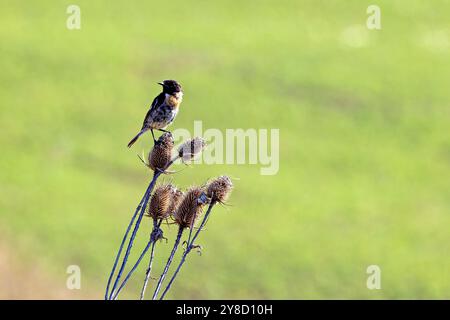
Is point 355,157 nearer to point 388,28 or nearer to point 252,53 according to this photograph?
point 252,53

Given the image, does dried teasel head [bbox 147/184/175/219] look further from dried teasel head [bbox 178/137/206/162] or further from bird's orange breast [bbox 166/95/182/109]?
bird's orange breast [bbox 166/95/182/109]

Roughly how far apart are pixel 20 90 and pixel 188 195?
122 feet

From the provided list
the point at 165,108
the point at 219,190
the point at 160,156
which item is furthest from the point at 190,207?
the point at 165,108

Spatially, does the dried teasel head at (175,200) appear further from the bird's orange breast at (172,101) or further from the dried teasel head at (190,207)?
the bird's orange breast at (172,101)

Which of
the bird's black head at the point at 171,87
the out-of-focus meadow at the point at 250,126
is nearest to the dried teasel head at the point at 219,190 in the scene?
the bird's black head at the point at 171,87

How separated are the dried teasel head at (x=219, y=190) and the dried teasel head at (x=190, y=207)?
2.7 inches

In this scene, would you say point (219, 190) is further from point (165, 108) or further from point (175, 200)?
point (165, 108)

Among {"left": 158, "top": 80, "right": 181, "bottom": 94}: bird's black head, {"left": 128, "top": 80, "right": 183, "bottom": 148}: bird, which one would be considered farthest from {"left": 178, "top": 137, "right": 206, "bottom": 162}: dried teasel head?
{"left": 158, "top": 80, "right": 181, "bottom": 94}: bird's black head

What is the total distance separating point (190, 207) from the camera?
8664 millimetres

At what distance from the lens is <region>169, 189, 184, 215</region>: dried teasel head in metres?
8.42

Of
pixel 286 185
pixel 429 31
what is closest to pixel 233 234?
pixel 286 185

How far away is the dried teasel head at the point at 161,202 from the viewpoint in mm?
8516

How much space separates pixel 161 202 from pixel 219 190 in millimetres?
547

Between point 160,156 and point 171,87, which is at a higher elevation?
point 171,87
